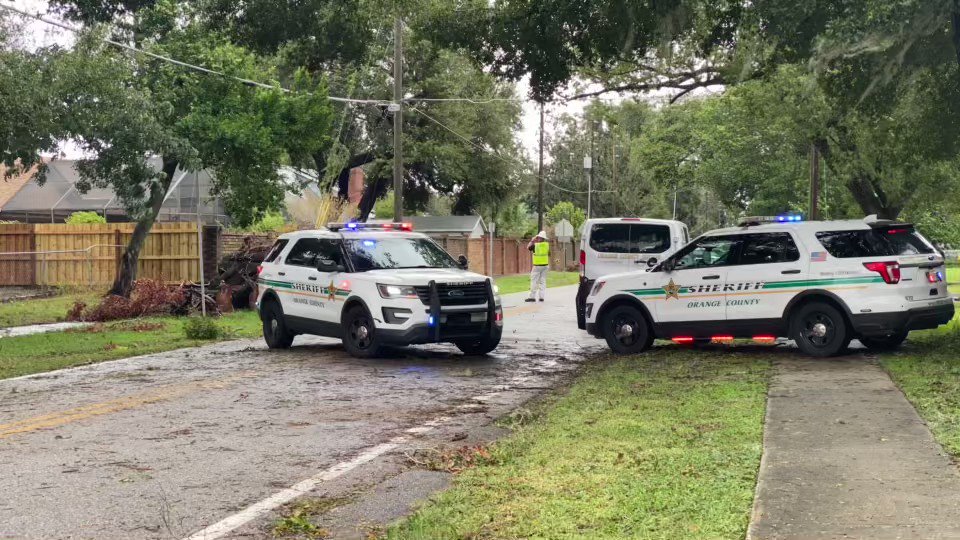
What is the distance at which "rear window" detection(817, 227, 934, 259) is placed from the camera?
12.9 metres

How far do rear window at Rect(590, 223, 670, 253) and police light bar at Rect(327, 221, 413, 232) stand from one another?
3.48 metres

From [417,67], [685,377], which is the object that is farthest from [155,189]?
[417,67]

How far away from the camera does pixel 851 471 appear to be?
6621mm

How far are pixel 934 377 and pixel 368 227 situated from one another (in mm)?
8003

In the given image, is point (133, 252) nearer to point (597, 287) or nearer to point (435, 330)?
point (435, 330)

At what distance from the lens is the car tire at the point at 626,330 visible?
47.9ft

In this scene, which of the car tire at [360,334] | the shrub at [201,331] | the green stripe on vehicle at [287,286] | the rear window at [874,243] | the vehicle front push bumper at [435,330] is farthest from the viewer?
the shrub at [201,331]

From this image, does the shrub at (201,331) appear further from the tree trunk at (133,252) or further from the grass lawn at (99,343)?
the tree trunk at (133,252)

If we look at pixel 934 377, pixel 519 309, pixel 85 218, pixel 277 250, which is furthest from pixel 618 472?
pixel 85 218

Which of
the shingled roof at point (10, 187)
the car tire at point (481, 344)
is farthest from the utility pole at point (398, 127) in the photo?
the shingled roof at point (10, 187)

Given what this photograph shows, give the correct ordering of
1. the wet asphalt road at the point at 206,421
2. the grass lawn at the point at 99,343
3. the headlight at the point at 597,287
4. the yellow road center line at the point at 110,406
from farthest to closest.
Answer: the headlight at the point at 597,287 → the grass lawn at the point at 99,343 → the yellow road center line at the point at 110,406 → the wet asphalt road at the point at 206,421

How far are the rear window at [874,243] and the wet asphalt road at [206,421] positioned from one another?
3653 mm

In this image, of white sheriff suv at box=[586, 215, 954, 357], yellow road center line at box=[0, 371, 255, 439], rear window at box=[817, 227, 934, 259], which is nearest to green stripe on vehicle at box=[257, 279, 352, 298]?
yellow road center line at box=[0, 371, 255, 439]

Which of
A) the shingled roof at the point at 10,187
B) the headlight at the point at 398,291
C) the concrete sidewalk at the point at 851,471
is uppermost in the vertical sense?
the shingled roof at the point at 10,187
